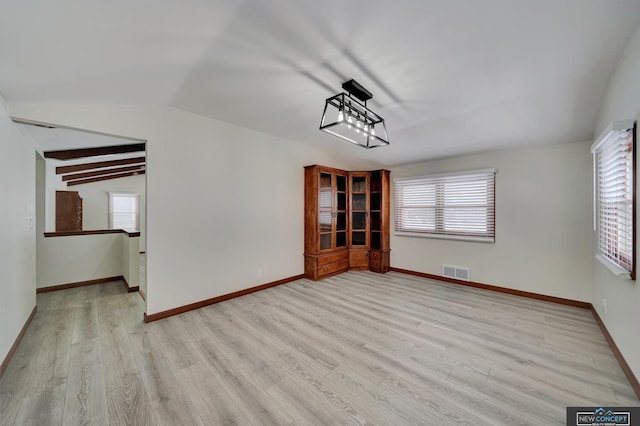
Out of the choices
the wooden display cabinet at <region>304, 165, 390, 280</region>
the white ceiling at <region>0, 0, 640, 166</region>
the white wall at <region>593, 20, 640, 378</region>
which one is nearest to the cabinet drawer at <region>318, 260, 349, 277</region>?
the wooden display cabinet at <region>304, 165, 390, 280</region>

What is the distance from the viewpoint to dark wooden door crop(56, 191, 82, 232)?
5.56 meters

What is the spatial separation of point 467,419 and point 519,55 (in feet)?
8.61

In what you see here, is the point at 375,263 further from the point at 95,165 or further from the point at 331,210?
the point at 95,165

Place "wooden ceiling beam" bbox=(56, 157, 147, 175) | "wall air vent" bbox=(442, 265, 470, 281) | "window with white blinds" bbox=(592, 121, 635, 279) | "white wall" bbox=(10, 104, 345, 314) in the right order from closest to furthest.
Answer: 1. "window with white blinds" bbox=(592, 121, 635, 279)
2. "white wall" bbox=(10, 104, 345, 314)
3. "wall air vent" bbox=(442, 265, 470, 281)
4. "wooden ceiling beam" bbox=(56, 157, 147, 175)

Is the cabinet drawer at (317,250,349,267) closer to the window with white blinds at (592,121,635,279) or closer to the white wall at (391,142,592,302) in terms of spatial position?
the white wall at (391,142,592,302)

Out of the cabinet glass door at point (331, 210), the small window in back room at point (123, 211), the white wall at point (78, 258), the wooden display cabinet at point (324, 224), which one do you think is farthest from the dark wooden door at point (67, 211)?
the cabinet glass door at point (331, 210)

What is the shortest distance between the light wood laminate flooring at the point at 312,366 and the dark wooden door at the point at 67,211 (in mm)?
3528

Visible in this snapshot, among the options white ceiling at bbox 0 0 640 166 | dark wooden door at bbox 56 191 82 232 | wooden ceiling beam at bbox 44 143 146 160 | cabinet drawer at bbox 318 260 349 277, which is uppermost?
white ceiling at bbox 0 0 640 166

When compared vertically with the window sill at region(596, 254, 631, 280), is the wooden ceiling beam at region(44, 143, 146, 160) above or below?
above

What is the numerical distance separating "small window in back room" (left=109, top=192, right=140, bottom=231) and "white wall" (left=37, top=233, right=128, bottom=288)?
3.51m

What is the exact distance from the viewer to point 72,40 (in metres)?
1.50

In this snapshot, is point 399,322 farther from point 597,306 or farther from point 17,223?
point 17,223

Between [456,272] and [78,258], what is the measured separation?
21.1ft

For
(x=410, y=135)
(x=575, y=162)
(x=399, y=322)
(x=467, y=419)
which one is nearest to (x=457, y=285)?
(x=399, y=322)
